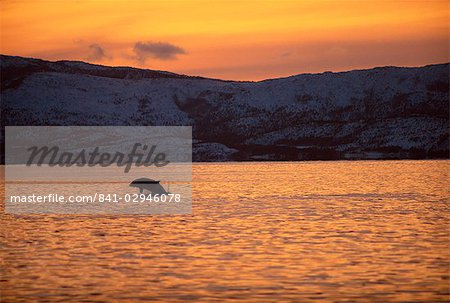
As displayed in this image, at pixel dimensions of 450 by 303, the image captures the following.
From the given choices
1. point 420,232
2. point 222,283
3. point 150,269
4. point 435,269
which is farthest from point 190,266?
point 420,232

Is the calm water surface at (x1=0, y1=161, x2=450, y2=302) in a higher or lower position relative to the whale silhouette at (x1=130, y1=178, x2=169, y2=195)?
lower

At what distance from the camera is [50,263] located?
3039 centimetres

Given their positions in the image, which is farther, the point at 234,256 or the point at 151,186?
the point at 151,186

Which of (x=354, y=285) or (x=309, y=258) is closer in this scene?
(x=354, y=285)

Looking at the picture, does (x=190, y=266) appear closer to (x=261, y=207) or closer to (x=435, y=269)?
(x=435, y=269)

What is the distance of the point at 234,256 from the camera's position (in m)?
31.2

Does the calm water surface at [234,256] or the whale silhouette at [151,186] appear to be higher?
the whale silhouette at [151,186]

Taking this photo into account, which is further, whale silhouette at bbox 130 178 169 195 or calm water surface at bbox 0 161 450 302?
whale silhouette at bbox 130 178 169 195

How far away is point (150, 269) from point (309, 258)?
233 inches

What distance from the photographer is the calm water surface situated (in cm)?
2475

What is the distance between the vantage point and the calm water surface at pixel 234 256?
974 inches

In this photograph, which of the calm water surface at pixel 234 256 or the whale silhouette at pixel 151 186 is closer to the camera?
the calm water surface at pixel 234 256

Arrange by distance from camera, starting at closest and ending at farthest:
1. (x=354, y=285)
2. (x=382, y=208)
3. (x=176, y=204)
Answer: (x=354, y=285), (x=382, y=208), (x=176, y=204)

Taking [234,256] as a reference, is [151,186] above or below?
above
